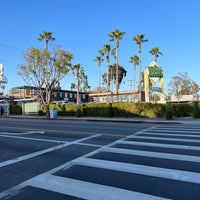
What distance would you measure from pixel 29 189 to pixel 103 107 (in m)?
24.5

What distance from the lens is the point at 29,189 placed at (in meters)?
4.33

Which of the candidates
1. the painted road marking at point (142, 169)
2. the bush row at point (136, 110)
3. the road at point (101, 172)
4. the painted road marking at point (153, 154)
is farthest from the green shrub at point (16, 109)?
the painted road marking at point (142, 169)

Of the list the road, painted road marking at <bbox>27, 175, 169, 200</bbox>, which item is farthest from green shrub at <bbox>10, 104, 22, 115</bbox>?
painted road marking at <bbox>27, 175, 169, 200</bbox>

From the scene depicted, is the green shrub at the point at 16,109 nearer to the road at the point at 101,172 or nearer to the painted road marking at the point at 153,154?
the road at the point at 101,172

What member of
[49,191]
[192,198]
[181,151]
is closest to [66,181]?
[49,191]

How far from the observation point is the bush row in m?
22.9

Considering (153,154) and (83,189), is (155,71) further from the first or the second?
(83,189)

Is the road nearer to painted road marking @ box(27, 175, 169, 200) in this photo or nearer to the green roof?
painted road marking @ box(27, 175, 169, 200)

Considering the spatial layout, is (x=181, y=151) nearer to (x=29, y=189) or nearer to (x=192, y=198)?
(x=192, y=198)

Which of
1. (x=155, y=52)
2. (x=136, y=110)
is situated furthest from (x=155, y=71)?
(x=155, y=52)

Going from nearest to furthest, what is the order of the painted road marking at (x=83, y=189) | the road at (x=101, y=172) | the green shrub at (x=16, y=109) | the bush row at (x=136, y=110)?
the painted road marking at (x=83, y=189) → the road at (x=101, y=172) → the bush row at (x=136, y=110) → the green shrub at (x=16, y=109)

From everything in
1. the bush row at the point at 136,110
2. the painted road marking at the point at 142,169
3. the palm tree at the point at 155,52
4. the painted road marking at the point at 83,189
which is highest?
the palm tree at the point at 155,52

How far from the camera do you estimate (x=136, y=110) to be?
25.9 metres

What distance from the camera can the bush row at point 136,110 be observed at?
903 inches
